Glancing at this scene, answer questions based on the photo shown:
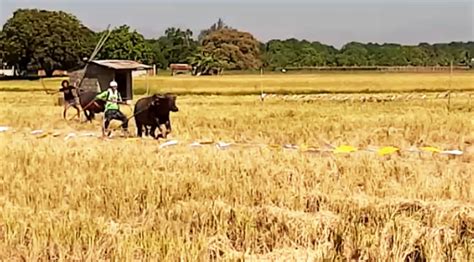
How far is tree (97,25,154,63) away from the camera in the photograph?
3032 inches

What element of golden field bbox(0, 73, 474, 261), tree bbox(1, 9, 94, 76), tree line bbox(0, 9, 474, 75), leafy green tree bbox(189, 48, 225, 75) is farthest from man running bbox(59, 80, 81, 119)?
leafy green tree bbox(189, 48, 225, 75)

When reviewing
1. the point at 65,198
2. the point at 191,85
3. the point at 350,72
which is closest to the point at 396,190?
the point at 65,198

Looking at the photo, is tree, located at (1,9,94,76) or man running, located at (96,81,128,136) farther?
tree, located at (1,9,94,76)

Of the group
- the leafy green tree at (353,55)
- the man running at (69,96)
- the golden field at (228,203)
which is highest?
the leafy green tree at (353,55)

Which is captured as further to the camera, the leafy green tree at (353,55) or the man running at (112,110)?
the leafy green tree at (353,55)

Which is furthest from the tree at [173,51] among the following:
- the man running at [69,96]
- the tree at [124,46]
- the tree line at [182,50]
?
the man running at [69,96]

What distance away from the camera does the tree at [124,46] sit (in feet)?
253

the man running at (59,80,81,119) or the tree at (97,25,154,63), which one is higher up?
the tree at (97,25,154,63)

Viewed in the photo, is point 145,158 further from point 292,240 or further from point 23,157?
point 292,240

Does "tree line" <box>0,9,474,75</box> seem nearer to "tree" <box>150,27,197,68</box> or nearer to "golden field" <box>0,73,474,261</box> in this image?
"tree" <box>150,27,197,68</box>

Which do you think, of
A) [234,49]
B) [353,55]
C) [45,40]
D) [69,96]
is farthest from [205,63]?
[69,96]

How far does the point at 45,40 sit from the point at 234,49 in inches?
1004

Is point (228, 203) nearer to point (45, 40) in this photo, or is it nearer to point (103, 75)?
point (103, 75)

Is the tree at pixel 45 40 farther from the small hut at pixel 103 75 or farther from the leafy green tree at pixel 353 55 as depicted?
the small hut at pixel 103 75
